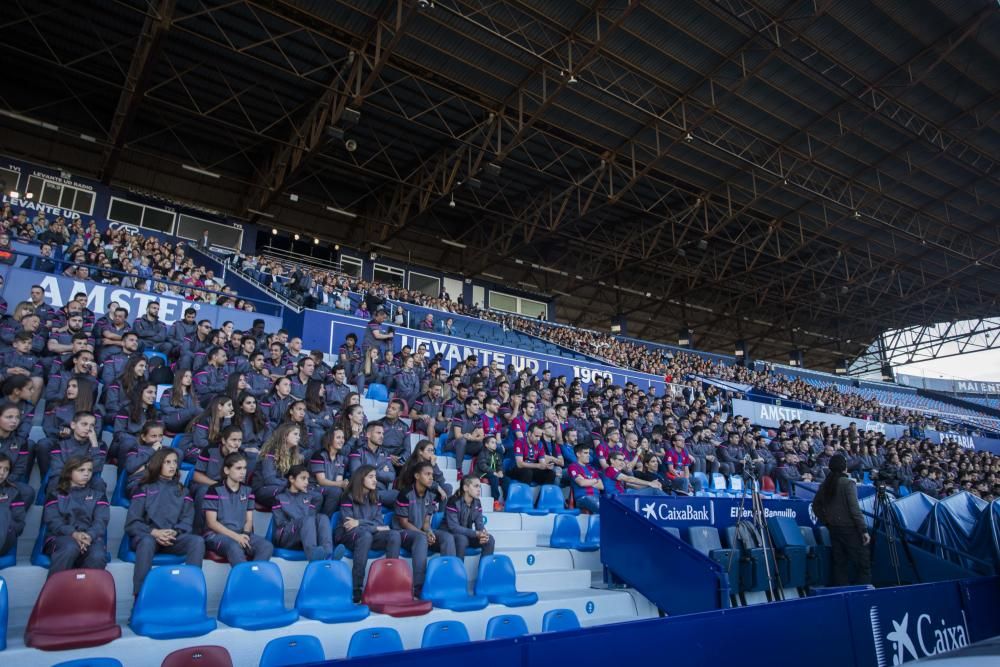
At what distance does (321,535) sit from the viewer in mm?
4855

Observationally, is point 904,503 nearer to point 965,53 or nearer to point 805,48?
point 805,48

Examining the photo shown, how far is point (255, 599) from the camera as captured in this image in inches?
156

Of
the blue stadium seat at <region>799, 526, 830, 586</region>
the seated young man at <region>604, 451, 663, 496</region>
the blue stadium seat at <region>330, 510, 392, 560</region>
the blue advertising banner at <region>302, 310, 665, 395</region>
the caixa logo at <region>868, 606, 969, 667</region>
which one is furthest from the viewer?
the blue advertising banner at <region>302, 310, 665, 395</region>

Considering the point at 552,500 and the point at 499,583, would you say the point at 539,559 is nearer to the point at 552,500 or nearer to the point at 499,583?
the point at 499,583

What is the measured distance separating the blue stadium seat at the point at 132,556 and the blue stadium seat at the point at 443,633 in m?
2.02

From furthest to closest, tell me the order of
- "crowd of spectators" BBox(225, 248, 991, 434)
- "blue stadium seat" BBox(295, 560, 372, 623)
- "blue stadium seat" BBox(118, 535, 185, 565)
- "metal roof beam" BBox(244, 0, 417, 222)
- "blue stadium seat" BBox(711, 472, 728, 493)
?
"crowd of spectators" BBox(225, 248, 991, 434) → "metal roof beam" BBox(244, 0, 417, 222) → "blue stadium seat" BBox(711, 472, 728, 493) → "blue stadium seat" BBox(118, 535, 185, 565) → "blue stadium seat" BBox(295, 560, 372, 623)

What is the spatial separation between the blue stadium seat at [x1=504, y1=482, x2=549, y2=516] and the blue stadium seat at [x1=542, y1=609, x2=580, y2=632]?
11.0ft

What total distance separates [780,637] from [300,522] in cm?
344

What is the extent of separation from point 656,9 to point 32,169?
19.4 meters

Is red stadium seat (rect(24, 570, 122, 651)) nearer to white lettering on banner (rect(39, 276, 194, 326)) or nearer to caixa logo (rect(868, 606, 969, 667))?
caixa logo (rect(868, 606, 969, 667))

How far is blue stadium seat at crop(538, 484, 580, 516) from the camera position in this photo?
7465mm

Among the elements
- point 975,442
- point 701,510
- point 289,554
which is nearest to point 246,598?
point 289,554

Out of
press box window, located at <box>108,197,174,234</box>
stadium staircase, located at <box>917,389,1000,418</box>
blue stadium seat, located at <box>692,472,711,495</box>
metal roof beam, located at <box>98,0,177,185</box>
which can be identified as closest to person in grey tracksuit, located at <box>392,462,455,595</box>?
blue stadium seat, located at <box>692,472,711,495</box>

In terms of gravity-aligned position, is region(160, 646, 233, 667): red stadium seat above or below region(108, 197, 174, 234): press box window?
below
